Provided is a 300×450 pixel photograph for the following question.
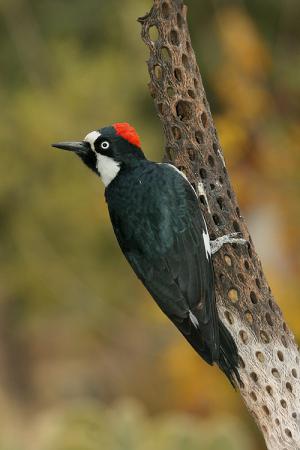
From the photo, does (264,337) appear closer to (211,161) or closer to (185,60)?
(211,161)

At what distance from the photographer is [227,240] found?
3586mm

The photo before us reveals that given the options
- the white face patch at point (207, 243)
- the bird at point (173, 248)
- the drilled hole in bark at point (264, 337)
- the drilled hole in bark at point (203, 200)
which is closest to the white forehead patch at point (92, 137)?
the bird at point (173, 248)

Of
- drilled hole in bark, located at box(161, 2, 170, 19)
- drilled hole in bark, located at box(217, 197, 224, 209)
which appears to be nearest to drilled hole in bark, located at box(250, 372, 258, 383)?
drilled hole in bark, located at box(217, 197, 224, 209)

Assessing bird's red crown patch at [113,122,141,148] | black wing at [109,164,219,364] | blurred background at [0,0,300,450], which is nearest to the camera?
black wing at [109,164,219,364]

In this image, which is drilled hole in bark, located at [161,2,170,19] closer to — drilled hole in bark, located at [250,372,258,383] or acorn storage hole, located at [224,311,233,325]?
acorn storage hole, located at [224,311,233,325]

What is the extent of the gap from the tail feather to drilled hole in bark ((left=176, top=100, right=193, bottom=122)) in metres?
0.80

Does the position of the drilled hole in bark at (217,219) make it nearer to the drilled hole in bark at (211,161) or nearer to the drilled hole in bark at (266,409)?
the drilled hole in bark at (211,161)

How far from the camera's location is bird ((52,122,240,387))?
3.56m

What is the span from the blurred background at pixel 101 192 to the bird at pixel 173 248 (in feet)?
9.50

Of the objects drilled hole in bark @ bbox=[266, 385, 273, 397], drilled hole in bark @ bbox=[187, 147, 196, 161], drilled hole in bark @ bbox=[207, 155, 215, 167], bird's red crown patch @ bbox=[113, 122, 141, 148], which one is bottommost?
drilled hole in bark @ bbox=[266, 385, 273, 397]

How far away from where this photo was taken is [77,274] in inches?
402

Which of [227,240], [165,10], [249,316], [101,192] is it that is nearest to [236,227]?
[227,240]

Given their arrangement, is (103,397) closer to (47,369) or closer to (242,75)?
(47,369)

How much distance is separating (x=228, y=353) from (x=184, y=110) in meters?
0.94
